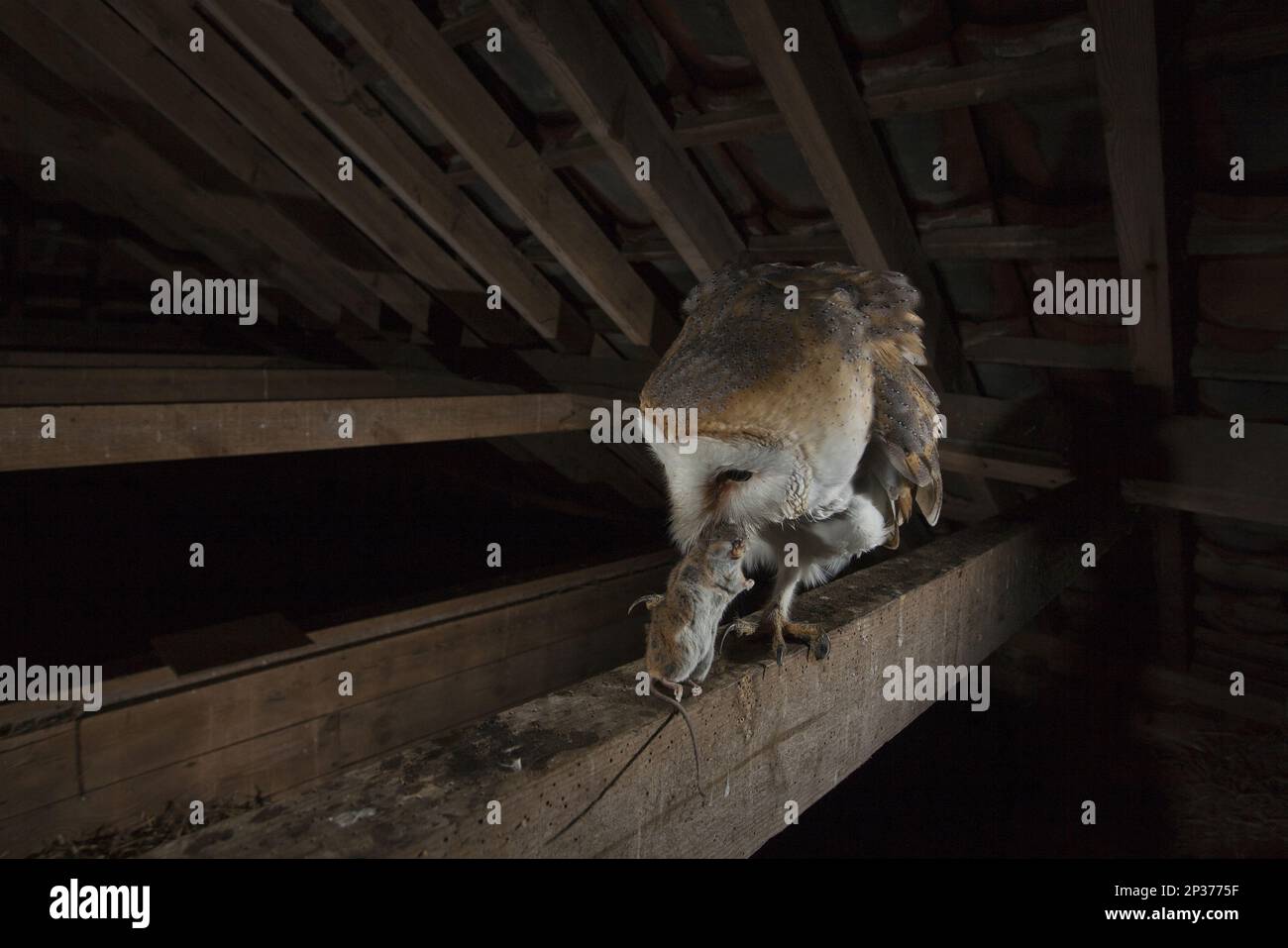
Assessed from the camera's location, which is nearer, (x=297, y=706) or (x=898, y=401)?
(x=898, y=401)

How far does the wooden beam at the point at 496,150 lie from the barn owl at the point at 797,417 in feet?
6.43

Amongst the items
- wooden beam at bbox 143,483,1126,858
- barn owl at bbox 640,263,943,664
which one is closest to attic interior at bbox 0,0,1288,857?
wooden beam at bbox 143,483,1126,858

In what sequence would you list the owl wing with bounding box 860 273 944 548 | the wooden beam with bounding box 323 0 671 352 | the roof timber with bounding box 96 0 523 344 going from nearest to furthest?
the owl wing with bounding box 860 273 944 548 < the wooden beam with bounding box 323 0 671 352 < the roof timber with bounding box 96 0 523 344

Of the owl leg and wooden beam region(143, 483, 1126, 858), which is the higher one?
the owl leg

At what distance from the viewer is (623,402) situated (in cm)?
404

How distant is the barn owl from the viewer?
98 cm

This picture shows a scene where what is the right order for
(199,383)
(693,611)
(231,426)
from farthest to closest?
(199,383)
(231,426)
(693,611)

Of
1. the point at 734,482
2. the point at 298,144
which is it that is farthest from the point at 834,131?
the point at 298,144

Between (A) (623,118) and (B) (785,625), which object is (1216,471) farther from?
(A) (623,118)

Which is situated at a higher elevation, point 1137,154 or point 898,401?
point 1137,154

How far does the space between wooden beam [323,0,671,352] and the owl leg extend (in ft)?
7.51

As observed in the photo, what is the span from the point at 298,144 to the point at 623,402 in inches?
78.2

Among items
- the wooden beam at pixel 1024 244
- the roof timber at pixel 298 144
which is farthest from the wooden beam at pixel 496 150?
the roof timber at pixel 298 144

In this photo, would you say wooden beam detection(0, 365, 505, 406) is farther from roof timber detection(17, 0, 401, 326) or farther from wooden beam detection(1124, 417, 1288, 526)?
wooden beam detection(1124, 417, 1288, 526)
